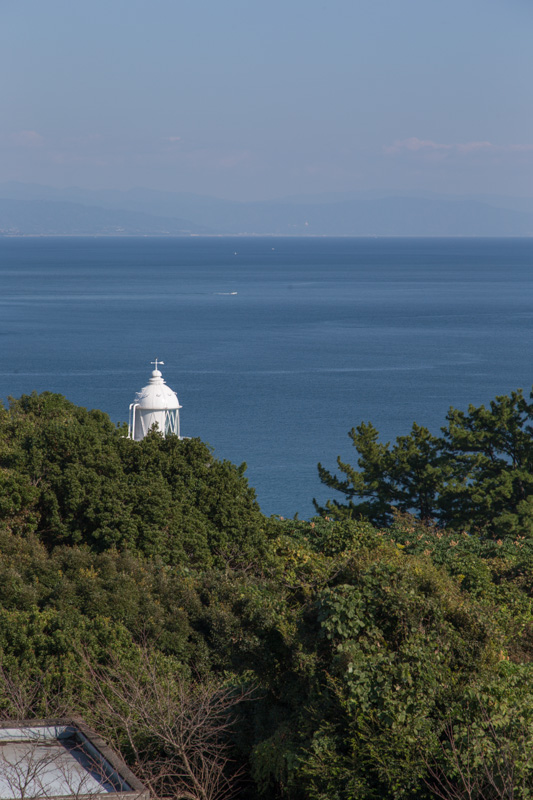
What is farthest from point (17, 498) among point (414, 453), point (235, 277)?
point (235, 277)

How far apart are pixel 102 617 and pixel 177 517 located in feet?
22.0

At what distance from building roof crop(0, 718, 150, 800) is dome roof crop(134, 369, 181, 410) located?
69.1 ft

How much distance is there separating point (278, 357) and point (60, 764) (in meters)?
76.8

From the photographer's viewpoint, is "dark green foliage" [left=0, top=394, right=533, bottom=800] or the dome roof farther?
the dome roof

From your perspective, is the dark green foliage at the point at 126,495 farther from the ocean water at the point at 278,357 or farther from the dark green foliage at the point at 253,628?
the ocean water at the point at 278,357

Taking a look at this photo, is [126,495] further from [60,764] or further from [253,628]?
[60,764]

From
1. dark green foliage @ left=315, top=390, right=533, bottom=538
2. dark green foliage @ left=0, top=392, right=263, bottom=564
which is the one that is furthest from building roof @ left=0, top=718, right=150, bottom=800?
dark green foliage @ left=315, top=390, right=533, bottom=538

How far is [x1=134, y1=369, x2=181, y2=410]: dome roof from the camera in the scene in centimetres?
3125

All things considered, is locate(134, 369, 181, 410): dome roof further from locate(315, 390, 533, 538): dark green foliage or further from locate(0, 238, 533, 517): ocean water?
locate(0, 238, 533, 517): ocean water

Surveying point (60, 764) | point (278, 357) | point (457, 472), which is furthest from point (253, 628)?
point (278, 357)

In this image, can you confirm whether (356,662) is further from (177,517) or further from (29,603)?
(177,517)

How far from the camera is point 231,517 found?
21.7 metres

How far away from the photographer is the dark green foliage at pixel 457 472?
97.0 ft

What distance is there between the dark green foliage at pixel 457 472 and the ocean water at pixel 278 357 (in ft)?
44.8
